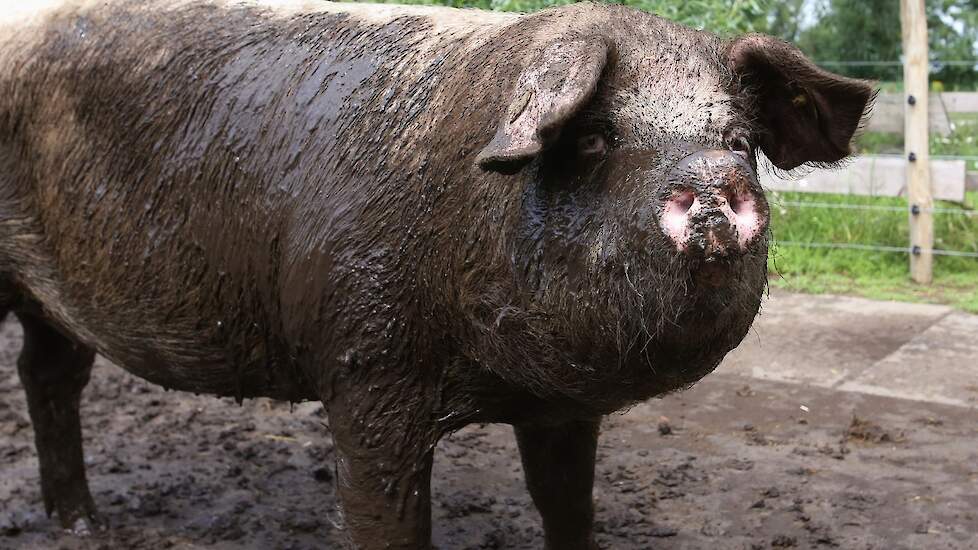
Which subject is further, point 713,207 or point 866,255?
point 866,255

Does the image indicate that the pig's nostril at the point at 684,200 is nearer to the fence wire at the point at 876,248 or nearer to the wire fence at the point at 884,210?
the wire fence at the point at 884,210

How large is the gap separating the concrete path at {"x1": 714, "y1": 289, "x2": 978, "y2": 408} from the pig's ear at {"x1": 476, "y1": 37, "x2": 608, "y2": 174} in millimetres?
2841

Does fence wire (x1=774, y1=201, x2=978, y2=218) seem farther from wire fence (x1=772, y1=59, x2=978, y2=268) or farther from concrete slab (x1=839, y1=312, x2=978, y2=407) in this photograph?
concrete slab (x1=839, y1=312, x2=978, y2=407)

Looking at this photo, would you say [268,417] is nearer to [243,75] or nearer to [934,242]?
[243,75]

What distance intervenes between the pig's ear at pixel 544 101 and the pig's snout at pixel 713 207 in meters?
0.24

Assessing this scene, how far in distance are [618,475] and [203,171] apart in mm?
2228

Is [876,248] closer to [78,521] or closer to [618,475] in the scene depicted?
Result: [618,475]

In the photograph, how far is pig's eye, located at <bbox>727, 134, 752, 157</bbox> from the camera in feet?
7.60

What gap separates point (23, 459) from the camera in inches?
191

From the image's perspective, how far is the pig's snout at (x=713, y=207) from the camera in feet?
6.78

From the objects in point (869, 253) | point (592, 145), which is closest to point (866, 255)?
point (869, 253)

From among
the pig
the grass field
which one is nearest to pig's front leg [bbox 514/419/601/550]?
the pig

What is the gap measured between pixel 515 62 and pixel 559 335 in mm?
597

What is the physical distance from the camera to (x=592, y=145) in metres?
2.32
